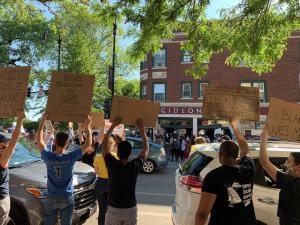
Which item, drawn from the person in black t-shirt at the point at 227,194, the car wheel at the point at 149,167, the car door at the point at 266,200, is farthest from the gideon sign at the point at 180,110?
the person in black t-shirt at the point at 227,194

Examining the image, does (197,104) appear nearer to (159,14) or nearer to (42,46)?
(42,46)

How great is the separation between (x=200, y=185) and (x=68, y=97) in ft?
6.78

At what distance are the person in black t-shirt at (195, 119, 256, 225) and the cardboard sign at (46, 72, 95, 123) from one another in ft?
5.79

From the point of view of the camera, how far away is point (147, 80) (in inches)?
1368

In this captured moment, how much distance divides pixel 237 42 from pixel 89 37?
3065cm

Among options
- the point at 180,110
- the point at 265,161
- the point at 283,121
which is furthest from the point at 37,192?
A: the point at 180,110

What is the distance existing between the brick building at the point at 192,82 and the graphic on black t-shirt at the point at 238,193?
28.5m

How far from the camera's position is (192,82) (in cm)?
3366

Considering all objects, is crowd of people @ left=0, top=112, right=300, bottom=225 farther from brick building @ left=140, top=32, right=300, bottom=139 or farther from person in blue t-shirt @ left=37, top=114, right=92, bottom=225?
brick building @ left=140, top=32, right=300, bottom=139

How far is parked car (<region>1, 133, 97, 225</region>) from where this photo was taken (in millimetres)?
5734

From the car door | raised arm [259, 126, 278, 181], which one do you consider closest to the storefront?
the car door

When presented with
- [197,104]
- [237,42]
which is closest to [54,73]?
[237,42]

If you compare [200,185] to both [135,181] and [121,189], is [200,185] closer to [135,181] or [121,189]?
[135,181]

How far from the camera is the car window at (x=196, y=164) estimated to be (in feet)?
18.9
